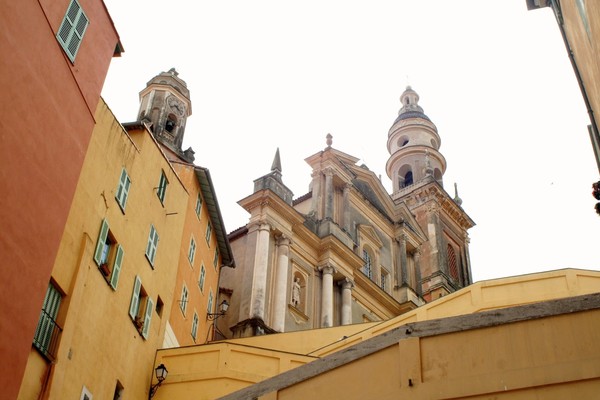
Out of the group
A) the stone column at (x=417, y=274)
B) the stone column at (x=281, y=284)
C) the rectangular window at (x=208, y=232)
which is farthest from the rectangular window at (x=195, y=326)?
the stone column at (x=417, y=274)

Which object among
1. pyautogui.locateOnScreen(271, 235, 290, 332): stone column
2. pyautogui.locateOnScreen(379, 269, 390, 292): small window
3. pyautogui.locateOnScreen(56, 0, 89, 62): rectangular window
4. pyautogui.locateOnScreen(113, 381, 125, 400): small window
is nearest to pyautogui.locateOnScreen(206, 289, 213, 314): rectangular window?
pyautogui.locateOnScreen(271, 235, 290, 332): stone column

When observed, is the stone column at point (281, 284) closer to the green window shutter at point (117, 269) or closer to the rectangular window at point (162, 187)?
the rectangular window at point (162, 187)

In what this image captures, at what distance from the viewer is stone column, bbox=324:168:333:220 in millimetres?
33500

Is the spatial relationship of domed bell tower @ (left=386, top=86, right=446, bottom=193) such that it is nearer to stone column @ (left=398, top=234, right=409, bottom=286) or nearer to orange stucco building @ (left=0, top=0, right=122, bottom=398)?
stone column @ (left=398, top=234, right=409, bottom=286)

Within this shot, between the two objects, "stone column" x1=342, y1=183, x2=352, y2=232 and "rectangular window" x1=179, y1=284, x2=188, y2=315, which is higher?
"stone column" x1=342, y1=183, x2=352, y2=232

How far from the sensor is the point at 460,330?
9.99m

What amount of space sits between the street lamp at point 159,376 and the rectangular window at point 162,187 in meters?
4.64

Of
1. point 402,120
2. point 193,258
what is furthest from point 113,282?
point 402,120

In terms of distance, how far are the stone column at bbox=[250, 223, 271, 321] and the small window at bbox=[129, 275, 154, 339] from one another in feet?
Result: 26.1

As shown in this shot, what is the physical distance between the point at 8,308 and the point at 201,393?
26.4 feet

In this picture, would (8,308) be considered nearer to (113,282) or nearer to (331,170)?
(113,282)

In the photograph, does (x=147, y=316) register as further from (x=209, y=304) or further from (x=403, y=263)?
(x=403, y=263)

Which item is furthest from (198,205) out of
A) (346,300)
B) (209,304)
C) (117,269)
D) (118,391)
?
(346,300)

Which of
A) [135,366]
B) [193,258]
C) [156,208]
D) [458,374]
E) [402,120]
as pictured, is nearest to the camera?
[458,374]
